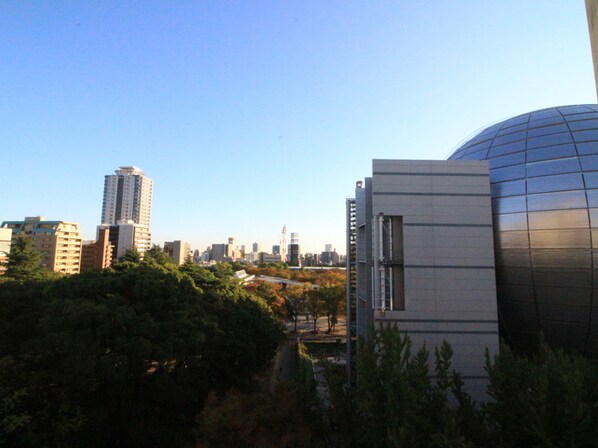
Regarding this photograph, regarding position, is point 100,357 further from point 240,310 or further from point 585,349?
point 585,349

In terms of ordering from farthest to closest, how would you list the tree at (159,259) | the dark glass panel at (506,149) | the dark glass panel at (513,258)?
the tree at (159,259)
the dark glass panel at (506,149)
the dark glass panel at (513,258)

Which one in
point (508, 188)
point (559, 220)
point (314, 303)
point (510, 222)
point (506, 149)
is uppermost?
point (506, 149)

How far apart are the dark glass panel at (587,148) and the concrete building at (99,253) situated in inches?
3638

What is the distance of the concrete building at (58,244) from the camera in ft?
258

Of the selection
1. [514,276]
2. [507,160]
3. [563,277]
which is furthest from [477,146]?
[563,277]

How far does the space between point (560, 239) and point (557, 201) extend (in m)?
1.40

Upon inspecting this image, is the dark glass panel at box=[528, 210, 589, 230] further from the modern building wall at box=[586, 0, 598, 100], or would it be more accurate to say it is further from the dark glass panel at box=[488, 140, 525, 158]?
the modern building wall at box=[586, 0, 598, 100]

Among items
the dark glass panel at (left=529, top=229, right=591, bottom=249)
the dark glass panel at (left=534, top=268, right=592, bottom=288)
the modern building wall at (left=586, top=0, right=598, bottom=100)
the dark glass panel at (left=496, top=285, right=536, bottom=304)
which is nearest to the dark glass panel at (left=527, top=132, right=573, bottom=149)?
the dark glass panel at (left=529, top=229, right=591, bottom=249)

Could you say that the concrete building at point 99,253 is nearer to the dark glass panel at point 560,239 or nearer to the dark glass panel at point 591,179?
the dark glass panel at point 560,239

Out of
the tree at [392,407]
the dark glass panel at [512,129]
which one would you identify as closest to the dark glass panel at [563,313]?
the tree at [392,407]

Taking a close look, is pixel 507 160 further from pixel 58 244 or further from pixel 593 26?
pixel 58 244

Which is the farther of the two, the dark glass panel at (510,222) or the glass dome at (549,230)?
the dark glass panel at (510,222)

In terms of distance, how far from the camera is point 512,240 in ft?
44.4

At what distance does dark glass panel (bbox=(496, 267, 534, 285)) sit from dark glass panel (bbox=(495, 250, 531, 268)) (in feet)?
0.58
